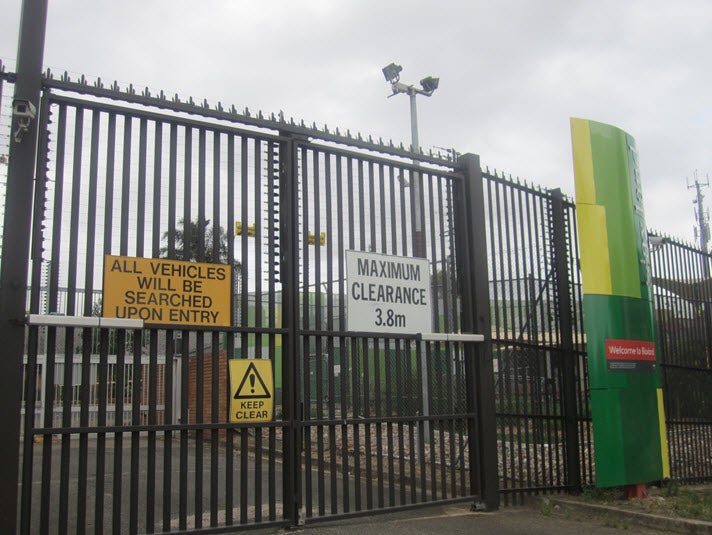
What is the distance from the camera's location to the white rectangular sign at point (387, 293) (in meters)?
6.15

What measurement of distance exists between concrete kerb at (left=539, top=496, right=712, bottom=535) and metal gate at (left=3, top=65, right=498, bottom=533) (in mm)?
969

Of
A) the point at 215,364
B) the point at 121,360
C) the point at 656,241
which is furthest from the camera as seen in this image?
the point at 656,241

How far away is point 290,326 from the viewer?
5727mm

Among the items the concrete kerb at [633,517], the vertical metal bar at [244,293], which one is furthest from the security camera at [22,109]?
the concrete kerb at [633,517]

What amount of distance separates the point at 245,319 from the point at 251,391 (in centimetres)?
56

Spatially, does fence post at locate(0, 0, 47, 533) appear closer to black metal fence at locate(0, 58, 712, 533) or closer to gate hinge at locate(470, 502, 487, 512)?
black metal fence at locate(0, 58, 712, 533)

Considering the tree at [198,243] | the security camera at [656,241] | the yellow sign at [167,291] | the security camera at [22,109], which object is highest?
the security camera at [22,109]

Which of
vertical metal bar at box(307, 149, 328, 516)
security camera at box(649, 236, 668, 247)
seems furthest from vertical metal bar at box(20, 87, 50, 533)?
security camera at box(649, 236, 668, 247)

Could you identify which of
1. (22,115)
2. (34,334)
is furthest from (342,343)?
(22,115)

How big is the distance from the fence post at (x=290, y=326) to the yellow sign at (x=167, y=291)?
0.53 m

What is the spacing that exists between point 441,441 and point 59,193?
154 inches

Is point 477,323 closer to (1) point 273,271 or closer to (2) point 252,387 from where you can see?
(1) point 273,271

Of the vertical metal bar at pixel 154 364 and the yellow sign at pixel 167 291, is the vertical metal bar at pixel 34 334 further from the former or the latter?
the vertical metal bar at pixel 154 364

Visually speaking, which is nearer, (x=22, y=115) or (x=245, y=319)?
(x=22, y=115)
